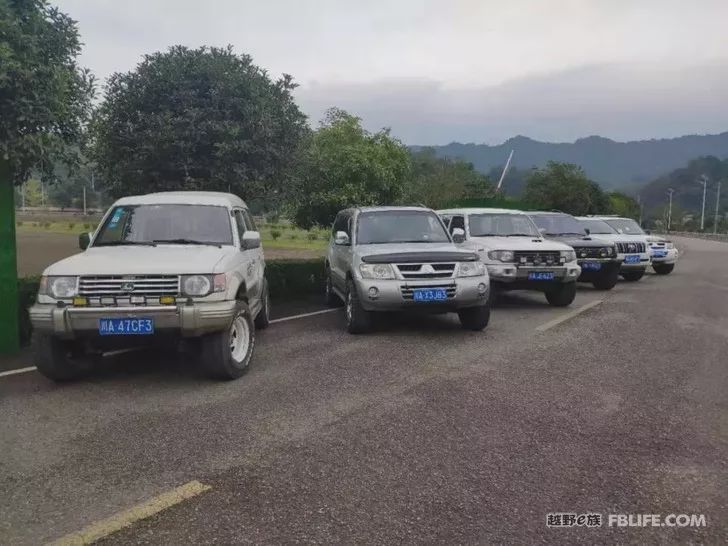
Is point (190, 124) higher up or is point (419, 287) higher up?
point (190, 124)

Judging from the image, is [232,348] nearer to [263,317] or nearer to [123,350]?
[123,350]

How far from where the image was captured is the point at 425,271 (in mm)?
7988

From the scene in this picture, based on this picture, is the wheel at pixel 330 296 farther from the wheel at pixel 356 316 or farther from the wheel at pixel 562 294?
the wheel at pixel 562 294

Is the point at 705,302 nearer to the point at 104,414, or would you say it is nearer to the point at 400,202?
the point at 104,414

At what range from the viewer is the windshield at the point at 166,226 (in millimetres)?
6770

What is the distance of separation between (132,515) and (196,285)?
8.72 ft

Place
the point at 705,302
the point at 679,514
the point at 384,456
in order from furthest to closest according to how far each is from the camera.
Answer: the point at 705,302
the point at 384,456
the point at 679,514

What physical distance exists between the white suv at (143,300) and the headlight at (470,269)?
9.56 ft

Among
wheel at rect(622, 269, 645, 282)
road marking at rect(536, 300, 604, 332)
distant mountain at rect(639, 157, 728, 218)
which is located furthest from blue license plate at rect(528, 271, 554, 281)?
distant mountain at rect(639, 157, 728, 218)

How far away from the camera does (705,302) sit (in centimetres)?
1198

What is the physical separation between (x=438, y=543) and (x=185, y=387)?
11.7 ft

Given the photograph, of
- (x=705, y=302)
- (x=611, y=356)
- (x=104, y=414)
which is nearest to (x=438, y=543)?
(x=104, y=414)

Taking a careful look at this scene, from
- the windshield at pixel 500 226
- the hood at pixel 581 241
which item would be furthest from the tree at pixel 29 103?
the hood at pixel 581 241

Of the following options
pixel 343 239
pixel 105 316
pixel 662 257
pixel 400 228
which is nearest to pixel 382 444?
pixel 105 316
